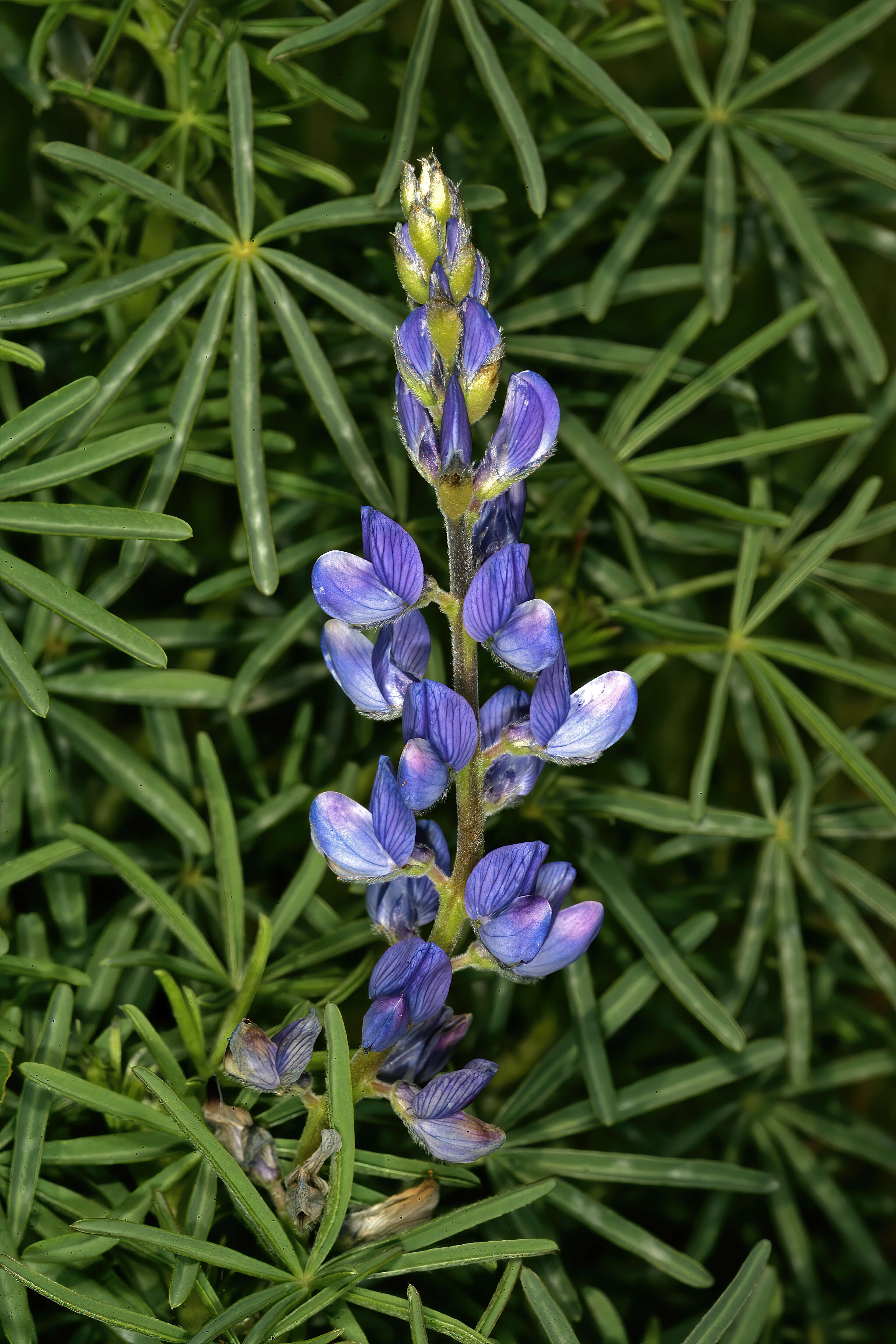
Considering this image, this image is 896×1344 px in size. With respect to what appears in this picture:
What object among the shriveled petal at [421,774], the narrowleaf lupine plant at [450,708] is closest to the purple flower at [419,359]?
the narrowleaf lupine plant at [450,708]

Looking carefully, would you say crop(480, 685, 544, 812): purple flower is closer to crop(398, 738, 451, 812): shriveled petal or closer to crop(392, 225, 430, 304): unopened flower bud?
crop(398, 738, 451, 812): shriveled petal

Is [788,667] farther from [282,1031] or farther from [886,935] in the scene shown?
[282,1031]

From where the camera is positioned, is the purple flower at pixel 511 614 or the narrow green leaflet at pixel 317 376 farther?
the narrow green leaflet at pixel 317 376

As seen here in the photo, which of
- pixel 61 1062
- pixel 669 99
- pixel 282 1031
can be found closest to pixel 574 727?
pixel 282 1031

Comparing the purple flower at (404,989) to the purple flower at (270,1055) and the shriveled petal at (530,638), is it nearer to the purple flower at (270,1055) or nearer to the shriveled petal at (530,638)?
the purple flower at (270,1055)

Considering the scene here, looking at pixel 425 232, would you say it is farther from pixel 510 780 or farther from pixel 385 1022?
pixel 385 1022

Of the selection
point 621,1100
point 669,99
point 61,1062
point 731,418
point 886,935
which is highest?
point 669,99
